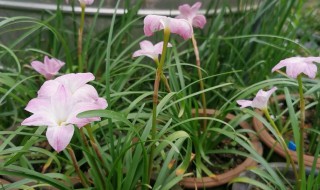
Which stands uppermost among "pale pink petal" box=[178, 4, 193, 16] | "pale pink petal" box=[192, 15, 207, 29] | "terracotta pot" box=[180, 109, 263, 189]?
"pale pink petal" box=[178, 4, 193, 16]

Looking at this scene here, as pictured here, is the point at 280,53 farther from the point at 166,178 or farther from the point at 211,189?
the point at 166,178

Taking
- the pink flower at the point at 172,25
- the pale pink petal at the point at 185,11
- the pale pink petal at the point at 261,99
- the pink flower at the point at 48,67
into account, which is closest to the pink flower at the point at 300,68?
the pale pink petal at the point at 261,99

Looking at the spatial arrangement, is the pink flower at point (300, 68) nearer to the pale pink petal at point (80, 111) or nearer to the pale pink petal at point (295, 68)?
the pale pink petal at point (295, 68)

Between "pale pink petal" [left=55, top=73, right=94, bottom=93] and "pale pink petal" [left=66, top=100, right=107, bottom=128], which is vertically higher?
"pale pink petal" [left=55, top=73, right=94, bottom=93]

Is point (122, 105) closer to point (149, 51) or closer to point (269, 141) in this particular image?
point (149, 51)

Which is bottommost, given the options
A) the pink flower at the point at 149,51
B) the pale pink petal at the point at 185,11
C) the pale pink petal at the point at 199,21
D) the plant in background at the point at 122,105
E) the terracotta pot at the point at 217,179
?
the terracotta pot at the point at 217,179

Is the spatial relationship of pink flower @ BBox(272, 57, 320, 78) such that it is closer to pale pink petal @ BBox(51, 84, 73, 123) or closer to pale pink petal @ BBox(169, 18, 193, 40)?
pale pink petal @ BBox(169, 18, 193, 40)

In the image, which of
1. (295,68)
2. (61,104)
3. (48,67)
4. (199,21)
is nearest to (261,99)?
(295,68)

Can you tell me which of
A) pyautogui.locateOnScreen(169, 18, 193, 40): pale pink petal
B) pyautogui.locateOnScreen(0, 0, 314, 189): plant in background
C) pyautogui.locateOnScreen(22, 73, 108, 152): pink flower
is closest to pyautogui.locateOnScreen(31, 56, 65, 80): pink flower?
pyautogui.locateOnScreen(0, 0, 314, 189): plant in background
